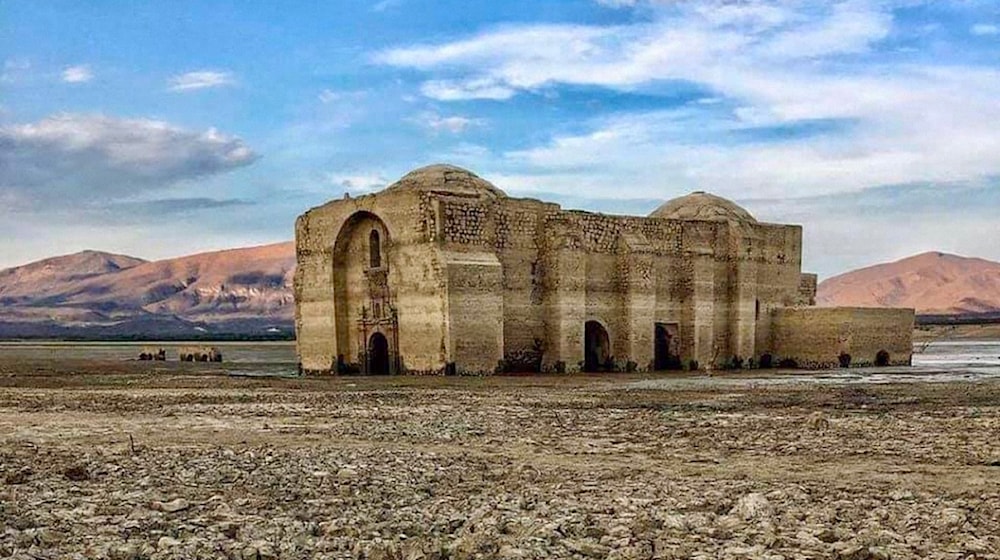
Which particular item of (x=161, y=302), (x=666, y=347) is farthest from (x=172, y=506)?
(x=161, y=302)

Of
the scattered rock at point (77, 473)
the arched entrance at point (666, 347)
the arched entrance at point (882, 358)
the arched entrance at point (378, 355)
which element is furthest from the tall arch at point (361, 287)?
the scattered rock at point (77, 473)

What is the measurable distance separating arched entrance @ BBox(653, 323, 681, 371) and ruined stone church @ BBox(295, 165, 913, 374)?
0.18 ft

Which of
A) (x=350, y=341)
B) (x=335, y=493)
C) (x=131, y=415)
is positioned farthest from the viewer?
(x=350, y=341)

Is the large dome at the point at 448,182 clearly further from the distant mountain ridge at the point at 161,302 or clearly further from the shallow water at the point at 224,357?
the distant mountain ridge at the point at 161,302

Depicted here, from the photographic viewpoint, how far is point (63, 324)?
486 feet

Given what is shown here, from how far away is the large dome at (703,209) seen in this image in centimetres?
3303

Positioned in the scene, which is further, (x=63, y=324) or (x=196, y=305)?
(x=196, y=305)

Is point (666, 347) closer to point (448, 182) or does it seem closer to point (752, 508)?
point (448, 182)

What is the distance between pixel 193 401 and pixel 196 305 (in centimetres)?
15518

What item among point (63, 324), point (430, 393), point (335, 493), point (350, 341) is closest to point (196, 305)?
point (63, 324)

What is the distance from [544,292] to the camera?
90.6ft

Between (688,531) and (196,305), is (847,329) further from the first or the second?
(196,305)

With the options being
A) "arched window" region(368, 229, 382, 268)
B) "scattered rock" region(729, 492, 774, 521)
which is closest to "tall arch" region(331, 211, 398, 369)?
"arched window" region(368, 229, 382, 268)

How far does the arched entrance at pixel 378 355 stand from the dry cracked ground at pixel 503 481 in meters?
12.9
